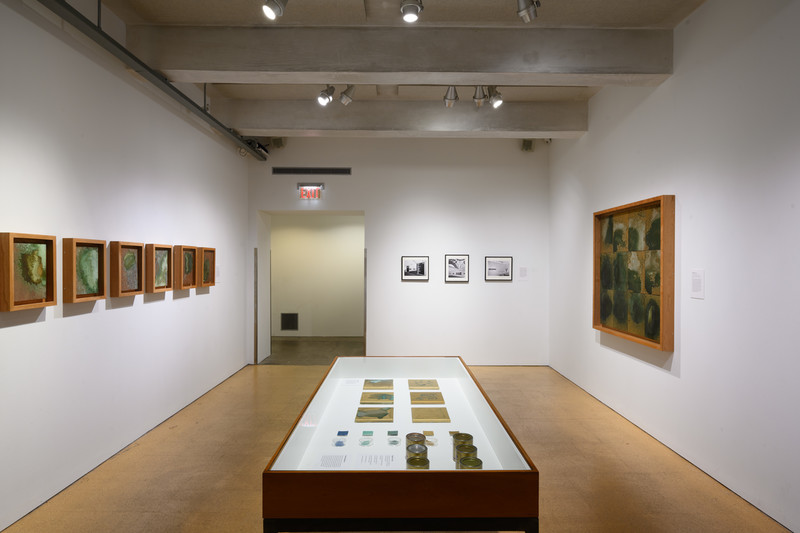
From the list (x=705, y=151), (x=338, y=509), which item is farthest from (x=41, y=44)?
(x=705, y=151)

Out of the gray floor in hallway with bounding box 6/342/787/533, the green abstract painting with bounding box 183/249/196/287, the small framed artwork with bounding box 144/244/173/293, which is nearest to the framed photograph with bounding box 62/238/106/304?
the small framed artwork with bounding box 144/244/173/293

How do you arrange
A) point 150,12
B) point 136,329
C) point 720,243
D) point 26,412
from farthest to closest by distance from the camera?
point 136,329 < point 150,12 < point 720,243 < point 26,412

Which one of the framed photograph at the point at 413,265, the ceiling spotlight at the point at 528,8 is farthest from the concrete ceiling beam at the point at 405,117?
the ceiling spotlight at the point at 528,8

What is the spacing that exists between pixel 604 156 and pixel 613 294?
5.67ft

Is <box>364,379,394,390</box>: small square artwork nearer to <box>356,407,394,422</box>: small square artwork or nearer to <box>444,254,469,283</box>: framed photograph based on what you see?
<box>356,407,394,422</box>: small square artwork

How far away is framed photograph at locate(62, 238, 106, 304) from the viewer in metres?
3.04

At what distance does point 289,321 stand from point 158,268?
554 centimetres

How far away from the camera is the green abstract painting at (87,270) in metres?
3.14

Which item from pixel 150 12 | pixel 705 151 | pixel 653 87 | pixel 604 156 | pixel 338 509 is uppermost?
pixel 150 12

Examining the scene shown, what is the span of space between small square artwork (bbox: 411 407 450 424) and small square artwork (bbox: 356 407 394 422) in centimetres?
15

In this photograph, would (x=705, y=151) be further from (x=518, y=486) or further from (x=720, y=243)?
(x=518, y=486)

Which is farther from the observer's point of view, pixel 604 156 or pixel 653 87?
Answer: pixel 604 156

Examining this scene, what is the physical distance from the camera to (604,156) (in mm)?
5086

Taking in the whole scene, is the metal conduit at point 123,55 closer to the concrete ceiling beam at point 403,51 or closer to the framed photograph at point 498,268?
the concrete ceiling beam at point 403,51
